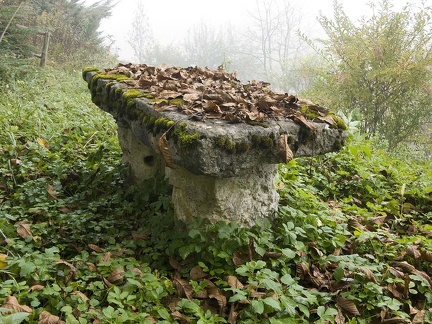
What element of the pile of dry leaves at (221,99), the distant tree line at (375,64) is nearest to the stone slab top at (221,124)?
the pile of dry leaves at (221,99)

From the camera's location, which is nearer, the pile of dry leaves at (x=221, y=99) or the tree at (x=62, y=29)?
the pile of dry leaves at (x=221, y=99)

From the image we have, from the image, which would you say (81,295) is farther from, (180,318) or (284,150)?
(284,150)

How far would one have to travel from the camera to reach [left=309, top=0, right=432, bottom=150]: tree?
6398 millimetres

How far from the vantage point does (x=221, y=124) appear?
211cm

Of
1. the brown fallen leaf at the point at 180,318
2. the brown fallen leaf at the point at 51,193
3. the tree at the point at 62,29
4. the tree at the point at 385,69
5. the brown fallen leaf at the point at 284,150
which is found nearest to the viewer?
the brown fallen leaf at the point at 180,318

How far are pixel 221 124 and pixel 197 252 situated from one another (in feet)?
2.34

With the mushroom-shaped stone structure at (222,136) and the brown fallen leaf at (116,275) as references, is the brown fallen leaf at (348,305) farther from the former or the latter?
the brown fallen leaf at (116,275)

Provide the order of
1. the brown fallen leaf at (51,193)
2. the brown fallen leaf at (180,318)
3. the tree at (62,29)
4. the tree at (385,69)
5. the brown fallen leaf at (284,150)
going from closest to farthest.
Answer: the brown fallen leaf at (180,318) → the brown fallen leaf at (284,150) → the brown fallen leaf at (51,193) → the tree at (385,69) → the tree at (62,29)

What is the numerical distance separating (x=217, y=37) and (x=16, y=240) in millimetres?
17611

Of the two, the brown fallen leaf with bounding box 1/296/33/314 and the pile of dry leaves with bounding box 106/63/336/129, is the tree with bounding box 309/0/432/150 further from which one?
the brown fallen leaf with bounding box 1/296/33/314

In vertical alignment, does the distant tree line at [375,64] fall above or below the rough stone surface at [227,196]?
above

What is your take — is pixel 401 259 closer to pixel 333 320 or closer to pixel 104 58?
pixel 333 320

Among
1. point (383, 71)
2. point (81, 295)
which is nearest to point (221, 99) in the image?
point (81, 295)

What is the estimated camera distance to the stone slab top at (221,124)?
2004 mm
